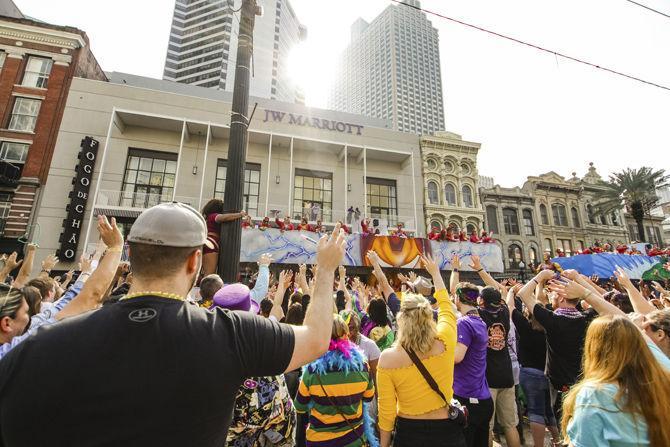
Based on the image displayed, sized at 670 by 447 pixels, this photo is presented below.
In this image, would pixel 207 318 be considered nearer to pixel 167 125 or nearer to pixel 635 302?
pixel 635 302

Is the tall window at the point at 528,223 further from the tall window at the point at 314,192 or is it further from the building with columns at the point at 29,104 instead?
the building with columns at the point at 29,104

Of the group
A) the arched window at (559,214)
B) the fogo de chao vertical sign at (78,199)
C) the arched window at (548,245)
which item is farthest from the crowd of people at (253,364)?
the arched window at (559,214)

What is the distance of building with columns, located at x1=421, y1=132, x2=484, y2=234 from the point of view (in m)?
25.9

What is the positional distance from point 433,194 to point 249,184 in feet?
49.2

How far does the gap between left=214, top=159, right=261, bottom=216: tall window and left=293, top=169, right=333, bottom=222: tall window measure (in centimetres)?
247

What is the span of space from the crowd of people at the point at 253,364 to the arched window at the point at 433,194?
23.0 metres

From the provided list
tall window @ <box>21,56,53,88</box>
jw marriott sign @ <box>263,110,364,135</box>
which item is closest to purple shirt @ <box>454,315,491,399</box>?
jw marriott sign @ <box>263,110,364,135</box>

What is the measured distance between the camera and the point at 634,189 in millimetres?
31625

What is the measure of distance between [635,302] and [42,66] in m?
28.2

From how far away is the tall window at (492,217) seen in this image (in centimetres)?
3171

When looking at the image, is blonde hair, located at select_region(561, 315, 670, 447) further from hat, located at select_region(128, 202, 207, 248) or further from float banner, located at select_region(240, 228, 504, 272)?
float banner, located at select_region(240, 228, 504, 272)

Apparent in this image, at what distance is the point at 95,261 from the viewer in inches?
145

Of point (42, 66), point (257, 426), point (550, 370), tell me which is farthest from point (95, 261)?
point (42, 66)

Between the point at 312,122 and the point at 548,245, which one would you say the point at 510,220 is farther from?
the point at 312,122
